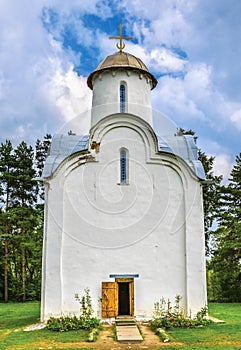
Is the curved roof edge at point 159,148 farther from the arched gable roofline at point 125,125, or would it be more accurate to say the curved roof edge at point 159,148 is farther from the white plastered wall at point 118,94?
the white plastered wall at point 118,94

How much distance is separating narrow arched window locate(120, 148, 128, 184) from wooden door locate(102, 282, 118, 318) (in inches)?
156

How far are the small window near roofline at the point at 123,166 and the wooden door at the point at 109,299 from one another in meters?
3.90

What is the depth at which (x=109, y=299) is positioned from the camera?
1366 centimetres

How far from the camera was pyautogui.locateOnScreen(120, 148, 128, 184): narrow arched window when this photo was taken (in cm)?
1517

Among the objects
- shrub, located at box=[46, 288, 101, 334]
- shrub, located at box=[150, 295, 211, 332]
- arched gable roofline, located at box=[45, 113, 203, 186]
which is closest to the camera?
shrub, located at box=[46, 288, 101, 334]

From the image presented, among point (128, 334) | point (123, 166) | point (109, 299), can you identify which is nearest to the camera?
point (128, 334)

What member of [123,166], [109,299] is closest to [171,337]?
[109,299]

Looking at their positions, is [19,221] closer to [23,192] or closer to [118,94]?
[23,192]

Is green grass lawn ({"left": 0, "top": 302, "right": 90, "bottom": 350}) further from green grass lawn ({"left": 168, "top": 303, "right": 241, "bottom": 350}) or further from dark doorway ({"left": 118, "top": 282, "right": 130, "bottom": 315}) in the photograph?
green grass lawn ({"left": 168, "top": 303, "right": 241, "bottom": 350})

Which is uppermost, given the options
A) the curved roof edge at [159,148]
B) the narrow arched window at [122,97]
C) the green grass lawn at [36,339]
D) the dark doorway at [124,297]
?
the narrow arched window at [122,97]

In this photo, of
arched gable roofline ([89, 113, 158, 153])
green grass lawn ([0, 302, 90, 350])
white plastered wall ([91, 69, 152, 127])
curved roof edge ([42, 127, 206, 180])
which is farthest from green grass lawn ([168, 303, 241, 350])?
white plastered wall ([91, 69, 152, 127])

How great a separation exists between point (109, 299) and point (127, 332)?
1.87m

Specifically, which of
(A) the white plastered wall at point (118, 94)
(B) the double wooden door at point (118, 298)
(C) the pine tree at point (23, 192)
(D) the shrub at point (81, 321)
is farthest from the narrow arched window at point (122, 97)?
(C) the pine tree at point (23, 192)

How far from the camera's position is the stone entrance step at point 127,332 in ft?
35.6
